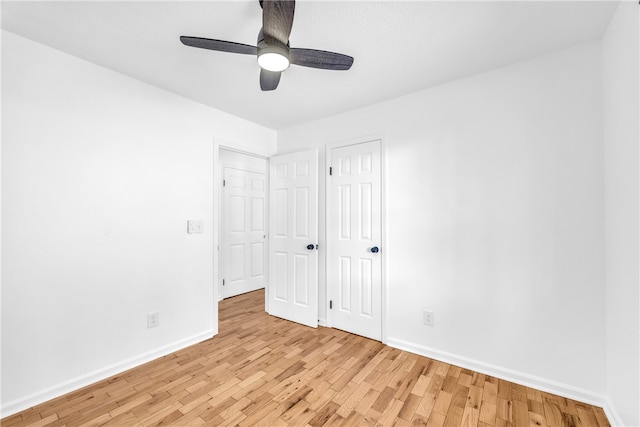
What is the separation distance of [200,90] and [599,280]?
344 centimetres

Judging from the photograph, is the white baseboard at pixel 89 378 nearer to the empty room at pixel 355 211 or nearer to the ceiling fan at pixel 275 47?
the empty room at pixel 355 211

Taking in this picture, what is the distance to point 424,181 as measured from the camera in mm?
2508

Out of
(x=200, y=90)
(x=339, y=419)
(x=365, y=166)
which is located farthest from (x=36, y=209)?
(x=365, y=166)

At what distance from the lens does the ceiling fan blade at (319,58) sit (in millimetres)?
1513

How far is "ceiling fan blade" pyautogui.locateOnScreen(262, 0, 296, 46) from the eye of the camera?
120 cm

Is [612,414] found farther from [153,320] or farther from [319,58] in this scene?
[153,320]

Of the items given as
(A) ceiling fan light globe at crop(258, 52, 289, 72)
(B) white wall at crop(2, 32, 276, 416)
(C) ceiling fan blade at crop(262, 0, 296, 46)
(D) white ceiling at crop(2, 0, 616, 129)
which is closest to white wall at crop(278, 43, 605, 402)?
(D) white ceiling at crop(2, 0, 616, 129)

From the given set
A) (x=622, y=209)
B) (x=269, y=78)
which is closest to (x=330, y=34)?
(x=269, y=78)

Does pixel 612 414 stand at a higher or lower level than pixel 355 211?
lower

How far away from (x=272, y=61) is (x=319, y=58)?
293mm

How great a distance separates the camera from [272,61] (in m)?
1.45

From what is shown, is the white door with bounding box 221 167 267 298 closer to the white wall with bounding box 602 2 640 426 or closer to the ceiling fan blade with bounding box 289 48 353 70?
the ceiling fan blade with bounding box 289 48 353 70

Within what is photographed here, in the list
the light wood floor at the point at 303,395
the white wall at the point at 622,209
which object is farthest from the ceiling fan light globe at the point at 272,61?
the light wood floor at the point at 303,395

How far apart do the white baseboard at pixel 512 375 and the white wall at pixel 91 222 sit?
210cm
